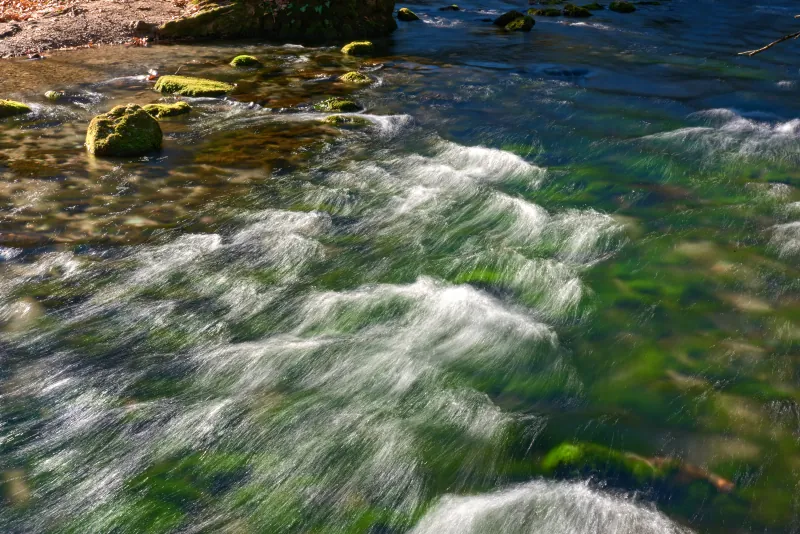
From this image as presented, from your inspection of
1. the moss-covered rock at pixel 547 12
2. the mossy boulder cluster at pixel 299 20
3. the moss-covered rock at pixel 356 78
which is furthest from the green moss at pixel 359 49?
the moss-covered rock at pixel 547 12

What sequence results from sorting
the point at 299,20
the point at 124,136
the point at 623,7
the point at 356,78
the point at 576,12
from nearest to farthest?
1. the point at 124,136
2. the point at 356,78
3. the point at 299,20
4. the point at 576,12
5. the point at 623,7

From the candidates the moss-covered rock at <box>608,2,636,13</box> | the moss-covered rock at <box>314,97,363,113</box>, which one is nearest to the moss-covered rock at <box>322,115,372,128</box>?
the moss-covered rock at <box>314,97,363,113</box>

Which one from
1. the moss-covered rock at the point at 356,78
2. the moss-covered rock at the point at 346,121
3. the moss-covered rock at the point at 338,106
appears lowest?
the moss-covered rock at the point at 346,121

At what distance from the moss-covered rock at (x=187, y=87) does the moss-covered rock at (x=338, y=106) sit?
220 centimetres

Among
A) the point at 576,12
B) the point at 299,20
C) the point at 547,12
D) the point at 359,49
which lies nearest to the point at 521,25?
the point at 547,12

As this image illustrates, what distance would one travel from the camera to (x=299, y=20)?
17703 millimetres

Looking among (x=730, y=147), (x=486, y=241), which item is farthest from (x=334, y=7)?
(x=486, y=241)

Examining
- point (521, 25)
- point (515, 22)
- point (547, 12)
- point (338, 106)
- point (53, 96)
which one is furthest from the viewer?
point (547, 12)

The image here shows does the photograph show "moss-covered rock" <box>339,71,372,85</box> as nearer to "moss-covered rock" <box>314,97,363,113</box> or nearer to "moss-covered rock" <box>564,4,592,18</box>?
"moss-covered rock" <box>314,97,363,113</box>

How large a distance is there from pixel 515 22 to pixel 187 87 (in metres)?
10.4

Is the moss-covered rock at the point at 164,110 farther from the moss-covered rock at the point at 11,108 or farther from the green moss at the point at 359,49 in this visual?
the green moss at the point at 359,49

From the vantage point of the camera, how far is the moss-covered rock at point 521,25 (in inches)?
728

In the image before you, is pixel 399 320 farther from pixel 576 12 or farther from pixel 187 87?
pixel 576 12

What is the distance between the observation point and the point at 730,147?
376 inches
